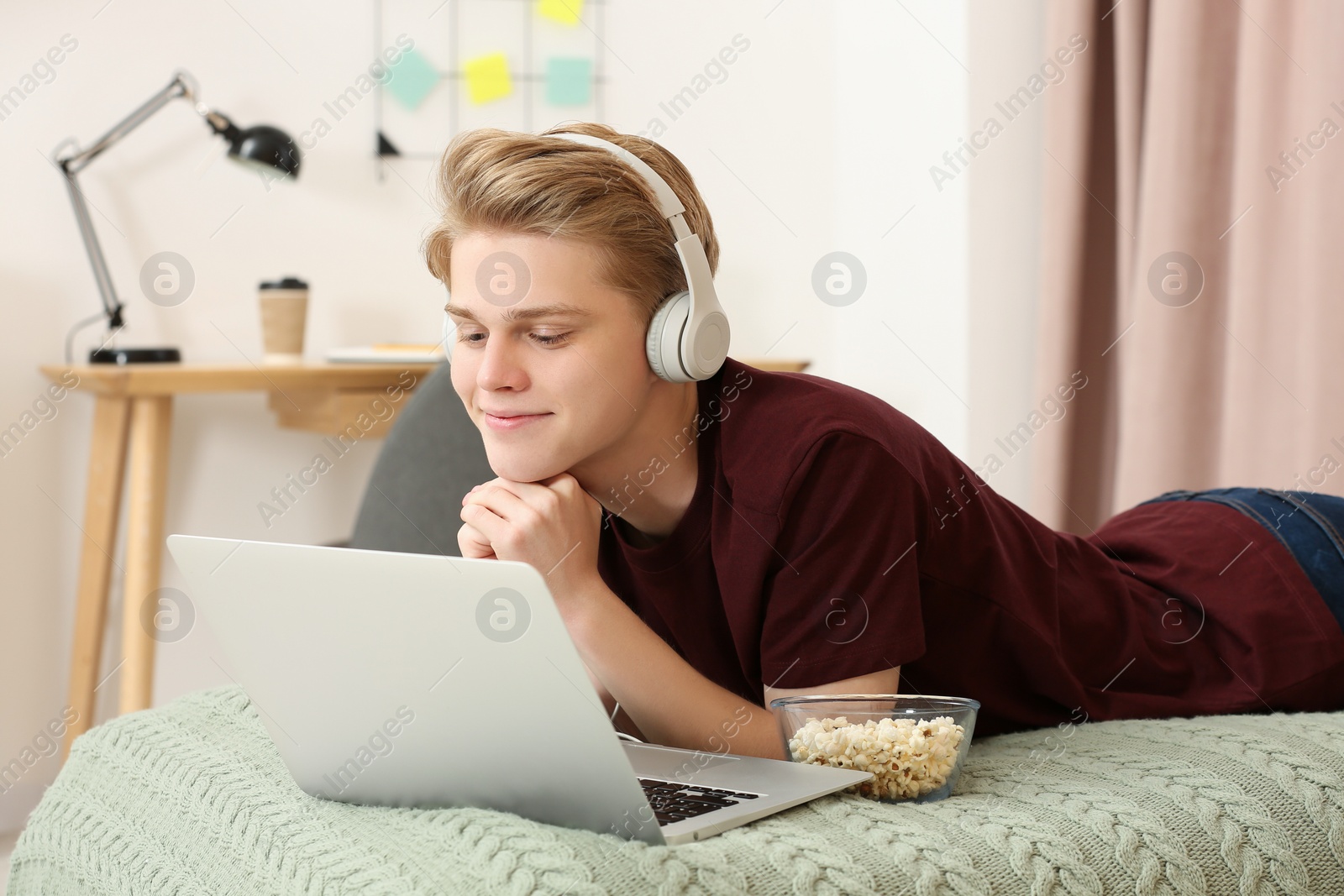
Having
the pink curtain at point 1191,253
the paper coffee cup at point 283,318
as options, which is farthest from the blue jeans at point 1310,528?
the paper coffee cup at point 283,318

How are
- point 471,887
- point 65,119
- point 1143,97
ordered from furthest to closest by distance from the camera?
1. point 65,119
2. point 1143,97
3. point 471,887

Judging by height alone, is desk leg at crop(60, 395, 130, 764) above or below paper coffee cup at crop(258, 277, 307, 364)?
below

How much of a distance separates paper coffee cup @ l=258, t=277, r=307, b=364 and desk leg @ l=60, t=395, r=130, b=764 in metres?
0.25

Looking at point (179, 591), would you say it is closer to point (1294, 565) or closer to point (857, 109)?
point (857, 109)

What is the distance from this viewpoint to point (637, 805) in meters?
0.62

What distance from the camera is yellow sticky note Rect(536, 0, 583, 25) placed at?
240 centimetres

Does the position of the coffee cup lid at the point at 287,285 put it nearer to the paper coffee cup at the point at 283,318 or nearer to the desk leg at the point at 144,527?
the paper coffee cup at the point at 283,318

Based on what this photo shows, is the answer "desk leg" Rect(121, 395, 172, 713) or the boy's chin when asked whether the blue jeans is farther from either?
"desk leg" Rect(121, 395, 172, 713)

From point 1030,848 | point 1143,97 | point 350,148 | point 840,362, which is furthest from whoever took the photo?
point 840,362

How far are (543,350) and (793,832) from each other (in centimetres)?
41

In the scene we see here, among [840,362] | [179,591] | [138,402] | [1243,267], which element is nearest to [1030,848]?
[1243,267]

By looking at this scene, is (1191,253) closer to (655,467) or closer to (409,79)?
(655,467)

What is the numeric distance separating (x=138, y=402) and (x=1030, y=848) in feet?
5.45

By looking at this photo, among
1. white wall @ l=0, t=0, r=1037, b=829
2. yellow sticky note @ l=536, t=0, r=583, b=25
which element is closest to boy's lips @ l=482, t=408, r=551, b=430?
white wall @ l=0, t=0, r=1037, b=829
